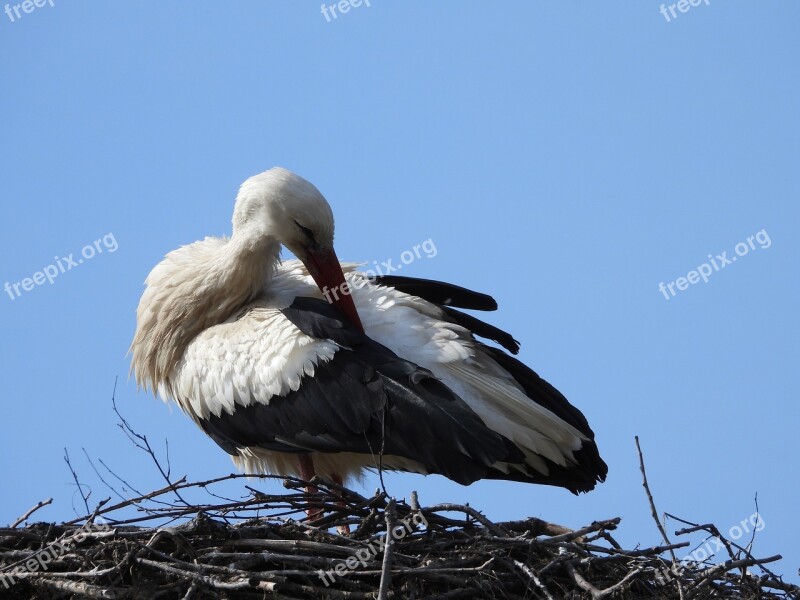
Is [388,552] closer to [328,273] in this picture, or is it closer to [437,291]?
[328,273]

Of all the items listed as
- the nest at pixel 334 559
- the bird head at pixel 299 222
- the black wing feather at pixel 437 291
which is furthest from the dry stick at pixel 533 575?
the black wing feather at pixel 437 291

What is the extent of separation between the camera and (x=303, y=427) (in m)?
5.77

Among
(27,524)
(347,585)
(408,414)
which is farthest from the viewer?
(408,414)

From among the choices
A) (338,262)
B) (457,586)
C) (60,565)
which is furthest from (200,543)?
(338,262)

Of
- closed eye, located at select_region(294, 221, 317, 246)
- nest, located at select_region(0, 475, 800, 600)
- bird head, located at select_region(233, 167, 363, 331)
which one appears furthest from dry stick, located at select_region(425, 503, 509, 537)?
closed eye, located at select_region(294, 221, 317, 246)

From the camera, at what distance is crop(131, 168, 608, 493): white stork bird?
18.1 feet

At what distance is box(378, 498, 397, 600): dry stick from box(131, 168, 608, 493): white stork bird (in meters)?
0.83

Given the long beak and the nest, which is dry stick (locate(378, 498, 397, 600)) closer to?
the nest

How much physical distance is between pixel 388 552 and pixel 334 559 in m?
0.42

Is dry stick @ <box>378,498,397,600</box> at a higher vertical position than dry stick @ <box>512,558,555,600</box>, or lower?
higher

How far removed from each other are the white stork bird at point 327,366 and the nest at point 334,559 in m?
0.56

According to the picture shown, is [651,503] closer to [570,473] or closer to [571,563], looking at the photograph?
[571,563]

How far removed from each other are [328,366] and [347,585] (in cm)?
123

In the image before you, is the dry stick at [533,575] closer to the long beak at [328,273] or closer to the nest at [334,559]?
the nest at [334,559]
